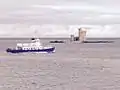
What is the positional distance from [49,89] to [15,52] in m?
74.1

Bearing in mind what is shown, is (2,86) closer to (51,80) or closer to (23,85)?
(23,85)

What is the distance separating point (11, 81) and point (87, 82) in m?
8.14

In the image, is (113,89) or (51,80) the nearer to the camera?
(113,89)

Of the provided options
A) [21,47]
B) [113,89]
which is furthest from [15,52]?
[113,89]

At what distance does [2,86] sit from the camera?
3641cm

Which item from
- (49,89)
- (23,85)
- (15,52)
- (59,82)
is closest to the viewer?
(49,89)

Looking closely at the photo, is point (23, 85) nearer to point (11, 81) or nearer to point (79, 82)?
point (11, 81)

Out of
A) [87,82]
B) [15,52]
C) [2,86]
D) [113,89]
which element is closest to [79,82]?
[87,82]

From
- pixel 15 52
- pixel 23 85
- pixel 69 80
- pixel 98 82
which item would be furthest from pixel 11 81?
pixel 15 52

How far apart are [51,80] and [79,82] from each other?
325cm

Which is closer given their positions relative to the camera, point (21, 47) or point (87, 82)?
point (87, 82)

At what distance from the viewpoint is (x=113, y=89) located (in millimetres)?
35125

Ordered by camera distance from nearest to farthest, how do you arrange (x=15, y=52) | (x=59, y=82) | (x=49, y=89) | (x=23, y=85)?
(x=49, y=89) → (x=23, y=85) → (x=59, y=82) → (x=15, y=52)

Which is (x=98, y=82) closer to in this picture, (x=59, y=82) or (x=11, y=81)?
(x=59, y=82)
